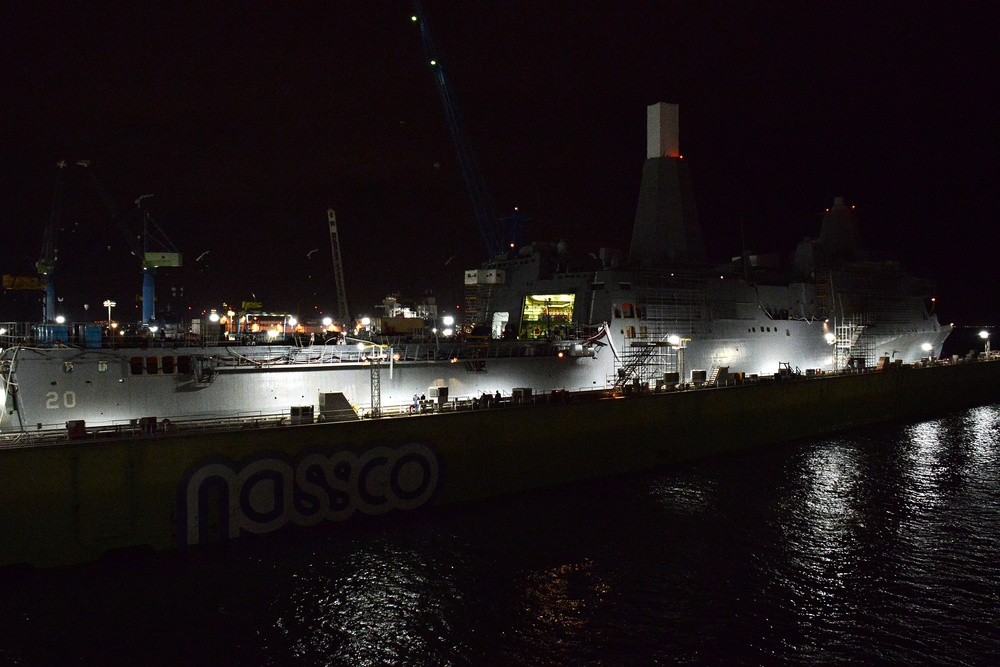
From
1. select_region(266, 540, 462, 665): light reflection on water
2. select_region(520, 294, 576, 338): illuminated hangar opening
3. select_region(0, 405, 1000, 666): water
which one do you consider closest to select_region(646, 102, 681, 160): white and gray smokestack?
select_region(520, 294, 576, 338): illuminated hangar opening

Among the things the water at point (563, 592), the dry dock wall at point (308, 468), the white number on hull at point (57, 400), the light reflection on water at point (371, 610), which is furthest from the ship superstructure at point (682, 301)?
the white number on hull at point (57, 400)

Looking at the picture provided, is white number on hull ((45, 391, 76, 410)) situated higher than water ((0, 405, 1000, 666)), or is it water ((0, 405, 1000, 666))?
white number on hull ((45, 391, 76, 410))

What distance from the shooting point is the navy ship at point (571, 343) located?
24.1m

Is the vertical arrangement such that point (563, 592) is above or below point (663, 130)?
below

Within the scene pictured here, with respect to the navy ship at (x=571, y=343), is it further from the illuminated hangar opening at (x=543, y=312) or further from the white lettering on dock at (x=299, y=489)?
the white lettering on dock at (x=299, y=489)

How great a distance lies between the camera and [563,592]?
1789cm

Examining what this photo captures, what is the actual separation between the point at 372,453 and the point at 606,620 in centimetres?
1022

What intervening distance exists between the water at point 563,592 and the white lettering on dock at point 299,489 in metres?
0.77

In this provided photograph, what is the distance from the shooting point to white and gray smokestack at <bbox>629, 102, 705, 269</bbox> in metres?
45.0

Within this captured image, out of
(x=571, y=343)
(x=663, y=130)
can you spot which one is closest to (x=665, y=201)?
(x=663, y=130)

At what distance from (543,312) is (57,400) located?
2591 centimetres

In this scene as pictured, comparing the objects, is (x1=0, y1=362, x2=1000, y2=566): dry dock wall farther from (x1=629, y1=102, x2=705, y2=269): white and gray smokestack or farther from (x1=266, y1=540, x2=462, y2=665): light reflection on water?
(x1=629, y1=102, x2=705, y2=269): white and gray smokestack

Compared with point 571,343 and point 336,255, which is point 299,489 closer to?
point 571,343

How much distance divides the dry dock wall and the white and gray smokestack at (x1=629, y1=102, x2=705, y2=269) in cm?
1289
